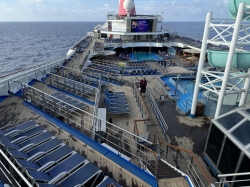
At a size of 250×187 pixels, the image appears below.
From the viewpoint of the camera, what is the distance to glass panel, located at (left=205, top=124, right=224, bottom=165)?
7.05m

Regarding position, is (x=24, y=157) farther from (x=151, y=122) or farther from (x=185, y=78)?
(x=185, y=78)

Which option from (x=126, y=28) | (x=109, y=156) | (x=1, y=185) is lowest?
(x=109, y=156)

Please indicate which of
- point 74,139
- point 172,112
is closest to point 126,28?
point 172,112

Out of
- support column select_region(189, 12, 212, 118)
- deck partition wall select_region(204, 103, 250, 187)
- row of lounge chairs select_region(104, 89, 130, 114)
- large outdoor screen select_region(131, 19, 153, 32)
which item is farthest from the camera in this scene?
large outdoor screen select_region(131, 19, 153, 32)

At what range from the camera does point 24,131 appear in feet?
20.9

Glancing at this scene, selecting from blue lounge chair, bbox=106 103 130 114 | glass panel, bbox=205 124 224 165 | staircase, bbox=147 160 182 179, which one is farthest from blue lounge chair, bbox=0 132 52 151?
glass panel, bbox=205 124 224 165

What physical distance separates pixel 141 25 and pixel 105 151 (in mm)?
31732

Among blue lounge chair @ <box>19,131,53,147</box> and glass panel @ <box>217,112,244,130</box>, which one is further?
glass panel @ <box>217,112,244,130</box>

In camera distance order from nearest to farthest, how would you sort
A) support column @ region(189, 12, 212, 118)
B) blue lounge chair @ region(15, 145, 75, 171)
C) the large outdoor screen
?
blue lounge chair @ region(15, 145, 75, 171), support column @ region(189, 12, 212, 118), the large outdoor screen

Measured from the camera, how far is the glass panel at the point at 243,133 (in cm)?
600

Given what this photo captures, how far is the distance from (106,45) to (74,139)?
83.8 ft

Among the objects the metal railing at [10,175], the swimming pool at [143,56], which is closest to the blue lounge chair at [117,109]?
the metal railing at [10,175]

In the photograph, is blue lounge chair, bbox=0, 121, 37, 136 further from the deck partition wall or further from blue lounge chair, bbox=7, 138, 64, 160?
the deck partition wall

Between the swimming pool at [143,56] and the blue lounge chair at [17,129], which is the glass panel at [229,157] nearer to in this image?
the blue lounge chair at [17,129]
